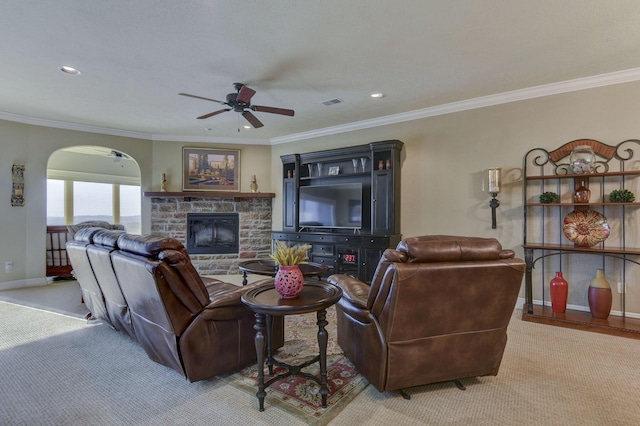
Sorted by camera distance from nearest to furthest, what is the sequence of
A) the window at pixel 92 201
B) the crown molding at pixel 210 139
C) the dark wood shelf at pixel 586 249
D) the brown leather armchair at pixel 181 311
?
the brown leather armchair at pixel 181 311, the dark wood shelf at pixel 586 249, the crown molding at pixel 210 139, the window at pixel 92 201

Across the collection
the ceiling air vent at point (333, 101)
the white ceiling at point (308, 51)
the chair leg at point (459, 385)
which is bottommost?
the chair leg at point (459, 385)

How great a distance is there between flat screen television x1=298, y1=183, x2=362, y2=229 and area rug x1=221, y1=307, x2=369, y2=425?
2.58 m

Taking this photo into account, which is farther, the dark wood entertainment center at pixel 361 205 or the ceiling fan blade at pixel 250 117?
the dark wood entertainment center at pixel 361 205

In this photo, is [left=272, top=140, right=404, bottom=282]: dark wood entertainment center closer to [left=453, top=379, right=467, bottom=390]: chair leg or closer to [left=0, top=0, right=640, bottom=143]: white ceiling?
[left=0, top=0, right=640, bottom=143]: white ceiling

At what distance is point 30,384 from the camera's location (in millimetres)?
2207

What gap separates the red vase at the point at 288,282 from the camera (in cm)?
203

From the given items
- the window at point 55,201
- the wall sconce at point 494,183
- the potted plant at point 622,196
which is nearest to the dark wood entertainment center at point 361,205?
the wall sconce at point 494,183

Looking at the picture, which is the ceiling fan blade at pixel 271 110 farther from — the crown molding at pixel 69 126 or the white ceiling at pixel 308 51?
the crown molding at pixel 69 126

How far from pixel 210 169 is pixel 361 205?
3184mm

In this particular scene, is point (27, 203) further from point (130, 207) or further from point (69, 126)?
point (130, 207)

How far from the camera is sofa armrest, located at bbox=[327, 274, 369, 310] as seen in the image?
216 centimetres

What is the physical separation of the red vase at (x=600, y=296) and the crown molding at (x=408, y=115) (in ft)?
6.82

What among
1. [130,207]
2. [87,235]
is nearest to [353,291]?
[87,235]

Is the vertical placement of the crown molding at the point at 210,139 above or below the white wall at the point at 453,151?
above
